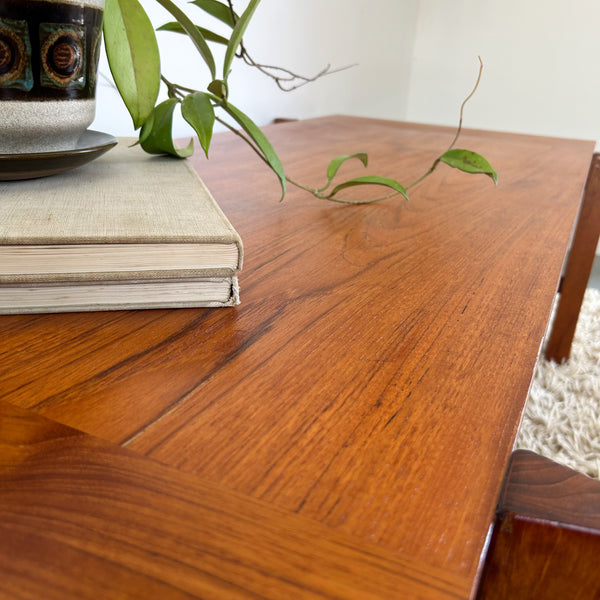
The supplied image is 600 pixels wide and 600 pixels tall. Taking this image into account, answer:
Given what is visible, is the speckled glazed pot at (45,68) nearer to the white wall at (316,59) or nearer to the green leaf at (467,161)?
the green leaf at (467,161)

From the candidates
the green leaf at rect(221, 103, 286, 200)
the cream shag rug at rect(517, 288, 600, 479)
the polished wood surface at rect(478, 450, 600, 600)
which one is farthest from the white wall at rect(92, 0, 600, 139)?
the polished wood surface at rect(478, 450, 600, 600)

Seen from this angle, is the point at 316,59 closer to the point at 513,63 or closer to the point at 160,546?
the point at 513,63

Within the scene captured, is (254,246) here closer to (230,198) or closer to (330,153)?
(230,198)

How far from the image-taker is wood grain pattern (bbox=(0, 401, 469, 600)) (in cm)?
16

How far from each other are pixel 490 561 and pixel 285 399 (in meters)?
0.09

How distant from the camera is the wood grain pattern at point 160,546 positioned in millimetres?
157

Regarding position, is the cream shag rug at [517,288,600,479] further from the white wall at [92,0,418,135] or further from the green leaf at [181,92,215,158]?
the white wall at [92,0,418,135]

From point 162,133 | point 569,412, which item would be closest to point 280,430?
point 162,133

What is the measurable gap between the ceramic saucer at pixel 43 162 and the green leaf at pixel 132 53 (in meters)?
0.04

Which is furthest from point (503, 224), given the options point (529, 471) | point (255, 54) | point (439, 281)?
point (255, 54)

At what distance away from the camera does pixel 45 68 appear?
360mm

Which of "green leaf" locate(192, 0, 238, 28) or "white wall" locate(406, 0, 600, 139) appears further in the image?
"white wall" locate(406, 0, 600, 139)

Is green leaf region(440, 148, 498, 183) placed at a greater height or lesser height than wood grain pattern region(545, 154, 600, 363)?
greater

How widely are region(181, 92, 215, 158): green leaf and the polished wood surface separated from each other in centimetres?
27
